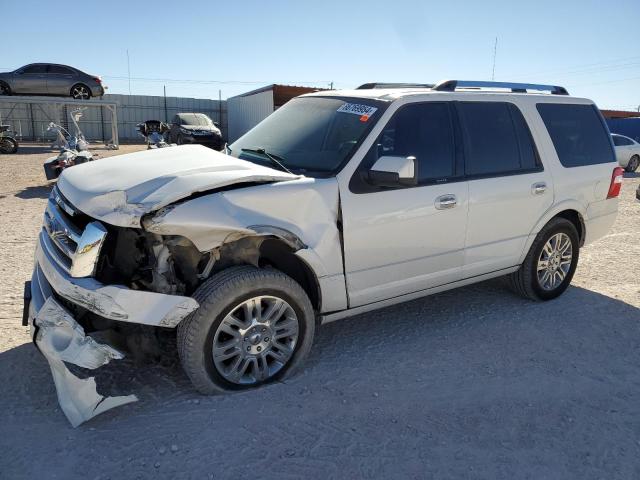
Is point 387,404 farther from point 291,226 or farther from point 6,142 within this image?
point 6,142

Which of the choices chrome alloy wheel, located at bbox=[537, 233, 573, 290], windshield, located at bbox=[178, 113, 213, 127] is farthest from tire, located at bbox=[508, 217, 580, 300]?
windshield, located at bbox=[178, 113, 213, 127]

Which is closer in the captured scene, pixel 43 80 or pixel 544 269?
pixel 544 269

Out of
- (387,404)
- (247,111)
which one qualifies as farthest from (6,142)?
(387,404)

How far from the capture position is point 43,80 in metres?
20.7

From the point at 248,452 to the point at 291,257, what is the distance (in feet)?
4.20

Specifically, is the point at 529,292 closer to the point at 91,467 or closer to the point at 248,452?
the point at 248,452

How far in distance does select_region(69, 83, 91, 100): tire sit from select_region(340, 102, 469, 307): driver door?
70.3 feet

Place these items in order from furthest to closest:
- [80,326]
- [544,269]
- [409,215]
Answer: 1. [544,269]
2. [409,215]
3. [80,326]

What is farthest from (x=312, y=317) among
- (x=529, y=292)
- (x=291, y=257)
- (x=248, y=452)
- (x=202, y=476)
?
(x=529, y=292)

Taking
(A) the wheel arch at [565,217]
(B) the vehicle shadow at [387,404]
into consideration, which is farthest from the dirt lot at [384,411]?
(A) the wheel arch at [565,217]

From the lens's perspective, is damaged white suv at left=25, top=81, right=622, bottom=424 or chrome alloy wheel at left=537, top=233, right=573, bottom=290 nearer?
damaged white suv at left=25, top=81, right=622, bottom=424

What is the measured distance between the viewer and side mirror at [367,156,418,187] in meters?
3.32

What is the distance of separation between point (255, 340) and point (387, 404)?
91cm

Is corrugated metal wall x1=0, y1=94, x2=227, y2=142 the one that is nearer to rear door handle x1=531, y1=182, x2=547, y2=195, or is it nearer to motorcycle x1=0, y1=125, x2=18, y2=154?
motorcycle x1=0, y1=125, x2=18, y2=154
